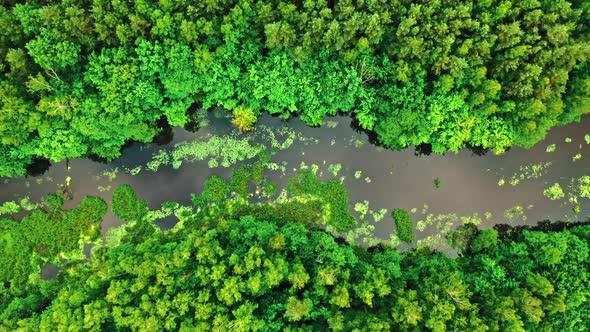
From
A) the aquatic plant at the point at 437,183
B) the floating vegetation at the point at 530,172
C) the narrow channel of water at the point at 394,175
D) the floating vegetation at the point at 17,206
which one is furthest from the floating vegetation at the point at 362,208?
the floating vegetation at the point at 17,206

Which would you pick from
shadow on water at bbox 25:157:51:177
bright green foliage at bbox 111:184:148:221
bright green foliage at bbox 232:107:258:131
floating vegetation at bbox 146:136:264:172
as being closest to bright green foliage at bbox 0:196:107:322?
bright green foliage at bbox 111:184:148:221

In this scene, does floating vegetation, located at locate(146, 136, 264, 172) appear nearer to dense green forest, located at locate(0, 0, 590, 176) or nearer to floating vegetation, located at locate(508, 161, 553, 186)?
dense green forest, located at locate(0, 0, 590, 176)

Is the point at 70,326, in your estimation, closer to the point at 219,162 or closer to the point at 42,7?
the point at 219,162

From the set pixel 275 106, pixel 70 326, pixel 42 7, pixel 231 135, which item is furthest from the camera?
pixel 231 135

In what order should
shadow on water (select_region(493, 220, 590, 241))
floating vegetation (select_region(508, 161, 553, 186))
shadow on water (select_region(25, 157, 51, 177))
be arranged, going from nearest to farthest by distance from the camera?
1. shadow on water (select_region(25, 157, 51, 177))
2. shadow on water (select_region(493, 220, 590, 241))
3. floating vegetation (select_region(508, 161, 553, 186))

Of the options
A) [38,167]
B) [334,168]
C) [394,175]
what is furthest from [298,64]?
[38,167]

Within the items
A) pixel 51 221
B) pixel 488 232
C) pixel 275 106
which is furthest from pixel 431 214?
pixel 51 221
